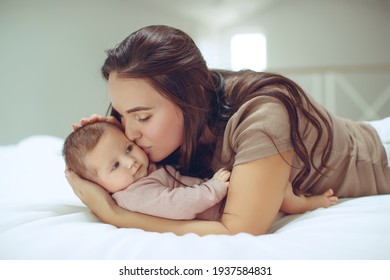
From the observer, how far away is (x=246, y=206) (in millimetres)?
652

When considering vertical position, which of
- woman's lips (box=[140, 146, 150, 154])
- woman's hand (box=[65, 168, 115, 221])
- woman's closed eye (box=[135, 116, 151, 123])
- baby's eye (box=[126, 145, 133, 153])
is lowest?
woman's hand (box=[65, 168, 115, 221])

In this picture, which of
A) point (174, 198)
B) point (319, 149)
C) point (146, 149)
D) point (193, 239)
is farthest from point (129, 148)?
point (319, 149)

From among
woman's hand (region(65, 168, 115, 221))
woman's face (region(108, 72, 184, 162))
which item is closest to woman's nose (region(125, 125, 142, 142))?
woman's face (region(108, 72, 184, 162))

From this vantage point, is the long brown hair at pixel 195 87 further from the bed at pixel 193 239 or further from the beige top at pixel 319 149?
the bed at pixel 193 239

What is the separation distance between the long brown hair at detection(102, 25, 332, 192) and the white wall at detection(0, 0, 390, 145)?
0.97m

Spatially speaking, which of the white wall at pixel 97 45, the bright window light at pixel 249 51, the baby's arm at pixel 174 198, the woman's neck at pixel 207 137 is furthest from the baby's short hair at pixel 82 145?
the bright window light at pixel 249 51

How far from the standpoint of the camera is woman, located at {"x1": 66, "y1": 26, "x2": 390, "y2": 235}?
26.1 inches

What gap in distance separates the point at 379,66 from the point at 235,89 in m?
1.26

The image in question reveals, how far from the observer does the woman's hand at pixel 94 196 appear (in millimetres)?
718

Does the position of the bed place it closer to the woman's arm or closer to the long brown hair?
the woman's arm

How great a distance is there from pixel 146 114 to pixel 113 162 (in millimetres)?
120

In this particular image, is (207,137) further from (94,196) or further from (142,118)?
(94,196)

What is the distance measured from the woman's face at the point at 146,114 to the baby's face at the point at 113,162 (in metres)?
0.03

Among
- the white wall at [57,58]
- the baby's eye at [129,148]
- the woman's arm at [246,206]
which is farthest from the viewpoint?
the white wall at [57,58]
